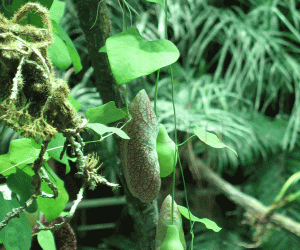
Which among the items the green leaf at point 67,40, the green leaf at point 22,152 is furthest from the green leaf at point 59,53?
the green leaf at point 22,152

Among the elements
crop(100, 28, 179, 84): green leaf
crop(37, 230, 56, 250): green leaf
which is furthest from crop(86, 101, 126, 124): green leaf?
crop(37, 230, 56, 250): green leaf

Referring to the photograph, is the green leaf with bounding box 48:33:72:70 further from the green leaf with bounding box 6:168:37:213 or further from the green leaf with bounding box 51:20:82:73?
the green leaf with bounding box 6:168:37:213

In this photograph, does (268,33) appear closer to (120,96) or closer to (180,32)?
(180,32)

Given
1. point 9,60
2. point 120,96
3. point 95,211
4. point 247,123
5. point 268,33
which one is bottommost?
point 95,211

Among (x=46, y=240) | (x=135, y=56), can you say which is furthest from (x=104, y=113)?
(x=46, y=240)

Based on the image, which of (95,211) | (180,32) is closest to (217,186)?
(95,211)

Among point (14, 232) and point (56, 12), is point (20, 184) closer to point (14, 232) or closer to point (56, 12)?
point (14, 232)

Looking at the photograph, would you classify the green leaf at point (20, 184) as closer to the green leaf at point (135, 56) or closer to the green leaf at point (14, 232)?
the green leaf at point (14, 232)
